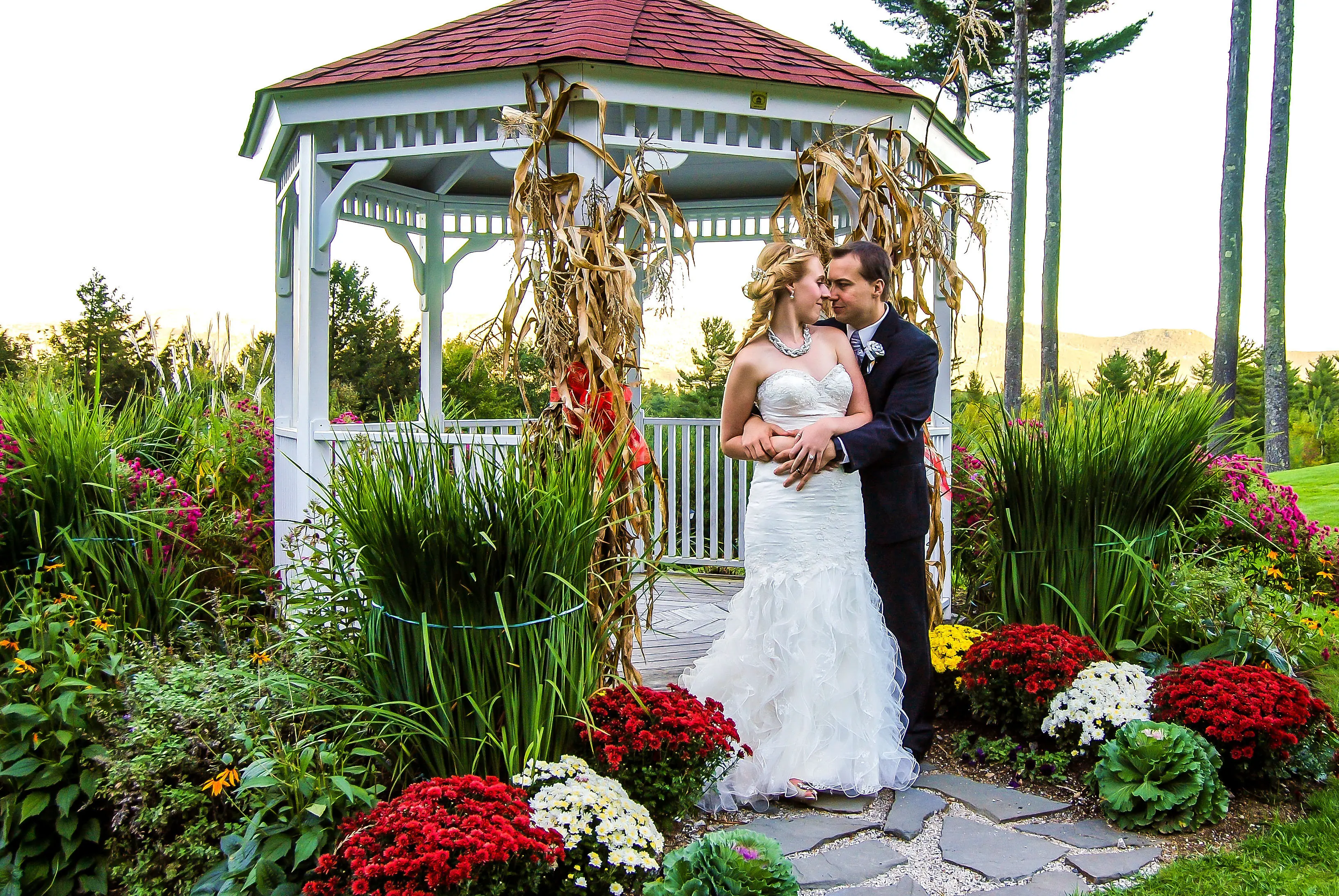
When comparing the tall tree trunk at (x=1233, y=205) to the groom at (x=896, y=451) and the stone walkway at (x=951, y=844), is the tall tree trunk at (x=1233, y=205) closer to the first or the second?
the groom at (x=896, y=451)

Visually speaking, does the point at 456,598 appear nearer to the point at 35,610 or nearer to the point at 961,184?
the point at 35,610

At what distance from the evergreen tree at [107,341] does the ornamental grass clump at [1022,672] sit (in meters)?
13.1

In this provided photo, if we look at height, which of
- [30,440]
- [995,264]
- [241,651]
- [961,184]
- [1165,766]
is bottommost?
[1165,766]

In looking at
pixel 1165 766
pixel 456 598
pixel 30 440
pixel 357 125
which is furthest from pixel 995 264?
pixel 30 440

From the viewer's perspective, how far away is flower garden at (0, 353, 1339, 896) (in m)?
2.81

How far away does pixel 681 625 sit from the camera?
6.06 meters

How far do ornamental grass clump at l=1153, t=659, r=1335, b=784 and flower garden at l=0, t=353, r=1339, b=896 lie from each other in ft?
0.04

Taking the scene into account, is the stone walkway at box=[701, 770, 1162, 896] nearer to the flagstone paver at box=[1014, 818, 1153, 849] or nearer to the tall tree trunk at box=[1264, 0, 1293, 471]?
the flagstone paver at box=[1014, 818, 1153, 849]

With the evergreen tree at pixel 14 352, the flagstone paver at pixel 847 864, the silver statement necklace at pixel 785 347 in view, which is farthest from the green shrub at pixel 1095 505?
the evergreen tree at pixel 14 352

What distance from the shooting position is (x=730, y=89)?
15.4ft

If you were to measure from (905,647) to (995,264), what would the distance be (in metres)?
1.94

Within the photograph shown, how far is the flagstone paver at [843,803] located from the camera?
11.6ft

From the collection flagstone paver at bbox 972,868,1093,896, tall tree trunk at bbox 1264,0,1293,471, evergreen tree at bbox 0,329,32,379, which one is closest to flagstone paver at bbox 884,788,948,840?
flagstone paver at bbox 972,868,1093,896

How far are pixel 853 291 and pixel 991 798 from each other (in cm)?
203
